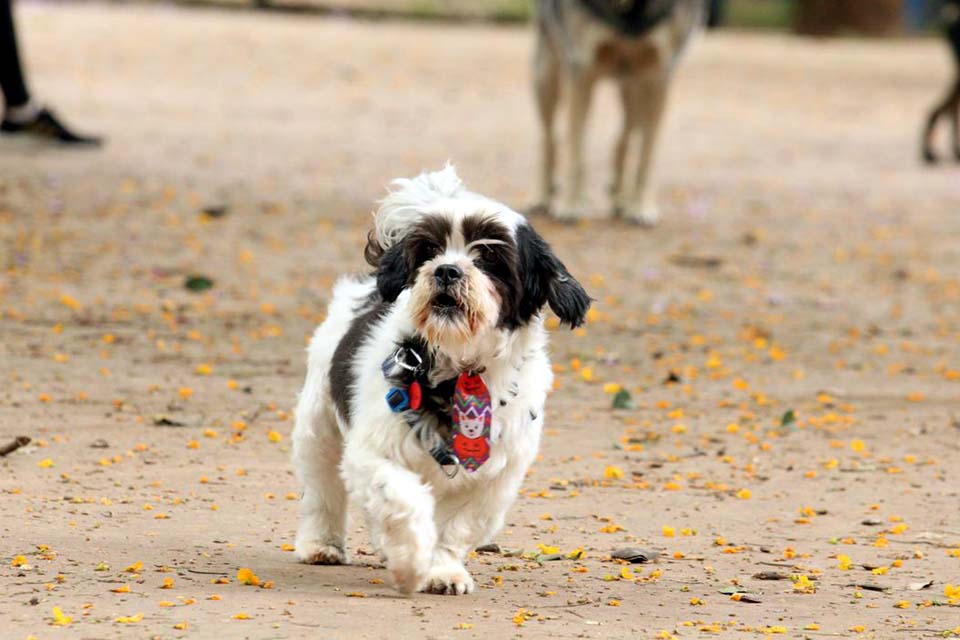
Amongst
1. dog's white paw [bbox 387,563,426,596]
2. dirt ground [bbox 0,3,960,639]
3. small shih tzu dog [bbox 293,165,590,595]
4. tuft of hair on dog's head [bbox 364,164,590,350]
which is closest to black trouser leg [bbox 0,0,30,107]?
dirt ground [bbox 0,3,960,639]

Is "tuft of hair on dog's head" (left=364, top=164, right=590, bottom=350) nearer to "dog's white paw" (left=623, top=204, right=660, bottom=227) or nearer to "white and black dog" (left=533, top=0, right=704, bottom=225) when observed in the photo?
"white and black dog" (left=533, top=0, right=704, bottom=225)

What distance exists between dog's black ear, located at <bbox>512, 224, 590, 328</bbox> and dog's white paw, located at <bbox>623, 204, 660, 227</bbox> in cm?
880

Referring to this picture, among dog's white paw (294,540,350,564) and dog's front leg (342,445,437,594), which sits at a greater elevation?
dog's front leg (342,445,437,594)

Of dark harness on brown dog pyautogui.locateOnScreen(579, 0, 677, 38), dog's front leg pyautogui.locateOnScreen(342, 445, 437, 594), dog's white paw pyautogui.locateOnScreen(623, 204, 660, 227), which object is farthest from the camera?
dog's white paw pyautogui.locateOnScreen(623, 204, 660, 227)

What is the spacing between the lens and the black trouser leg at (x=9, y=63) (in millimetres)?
14438

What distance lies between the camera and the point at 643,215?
551 inches

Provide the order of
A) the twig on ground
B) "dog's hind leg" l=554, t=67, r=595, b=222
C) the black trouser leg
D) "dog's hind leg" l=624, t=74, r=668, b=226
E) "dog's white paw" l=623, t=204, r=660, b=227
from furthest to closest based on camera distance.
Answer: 1. the black trouser leg
2. "dog's white paw" l=623, t=204, r=660, b=227
3. "dog's hind leg" l=624, t=74, r=668, b=226
4. "dog's hind leg" l=554, t=67, r=595, b=222
5. the twig on ground

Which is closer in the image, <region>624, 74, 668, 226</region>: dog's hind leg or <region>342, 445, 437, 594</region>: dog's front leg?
<region>342, 445, 437, 594</region>: dog's front leg

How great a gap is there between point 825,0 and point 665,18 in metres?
20.2

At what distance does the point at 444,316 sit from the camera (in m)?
4.93

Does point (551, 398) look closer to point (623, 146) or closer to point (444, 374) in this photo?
point (444, 374)

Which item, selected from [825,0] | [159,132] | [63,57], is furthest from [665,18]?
[825,0]

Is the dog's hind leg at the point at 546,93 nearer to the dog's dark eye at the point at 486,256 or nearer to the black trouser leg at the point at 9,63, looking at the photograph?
the black trouser leg at the point at 9,63

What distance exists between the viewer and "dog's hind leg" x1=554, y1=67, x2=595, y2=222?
1348cm
